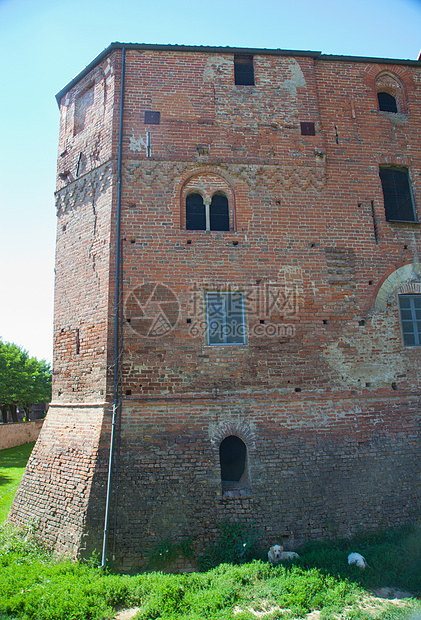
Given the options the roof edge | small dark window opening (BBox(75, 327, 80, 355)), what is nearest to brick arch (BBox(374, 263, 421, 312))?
the roof edge

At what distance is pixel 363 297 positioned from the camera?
8828 millimetres

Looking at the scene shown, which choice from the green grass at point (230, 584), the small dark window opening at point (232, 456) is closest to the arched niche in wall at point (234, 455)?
the small dark window opening at point (232, 456)

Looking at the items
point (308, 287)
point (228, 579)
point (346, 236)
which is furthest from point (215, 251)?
point (228, 579)

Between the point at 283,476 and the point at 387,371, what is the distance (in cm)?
338

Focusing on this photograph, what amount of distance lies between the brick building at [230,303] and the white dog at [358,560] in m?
0.80

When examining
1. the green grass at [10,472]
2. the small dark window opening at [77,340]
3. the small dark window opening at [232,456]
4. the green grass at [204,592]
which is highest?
the small dark window opening at [77,340]

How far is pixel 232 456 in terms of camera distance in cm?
795

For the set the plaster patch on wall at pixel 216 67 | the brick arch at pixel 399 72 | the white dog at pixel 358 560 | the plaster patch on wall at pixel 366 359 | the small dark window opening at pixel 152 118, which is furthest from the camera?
the brick arch at pixel 399 72

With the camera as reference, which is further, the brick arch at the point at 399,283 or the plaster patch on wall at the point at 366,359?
the brick arch at the point at 399,283

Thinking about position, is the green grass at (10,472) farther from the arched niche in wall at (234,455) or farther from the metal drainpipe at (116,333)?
the arched niche in wall at (234,455)

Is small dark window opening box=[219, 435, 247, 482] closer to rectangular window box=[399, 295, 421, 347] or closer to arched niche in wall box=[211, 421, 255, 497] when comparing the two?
arched niche in wall box=[211, 421, 255, 497]

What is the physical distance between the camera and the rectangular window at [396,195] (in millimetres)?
9781

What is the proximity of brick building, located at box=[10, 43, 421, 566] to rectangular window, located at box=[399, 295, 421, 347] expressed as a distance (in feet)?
0.14

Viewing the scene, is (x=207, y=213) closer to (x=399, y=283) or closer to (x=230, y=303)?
(x=230, y=303)
